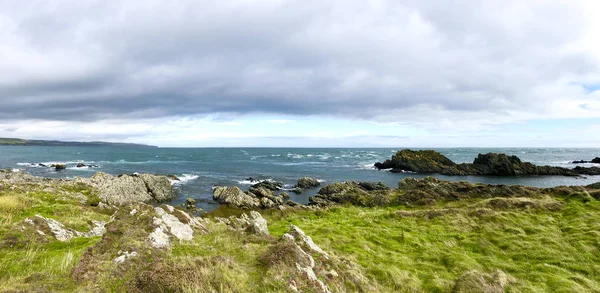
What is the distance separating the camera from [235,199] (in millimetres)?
42375

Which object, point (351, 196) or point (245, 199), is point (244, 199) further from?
point (351, 196)

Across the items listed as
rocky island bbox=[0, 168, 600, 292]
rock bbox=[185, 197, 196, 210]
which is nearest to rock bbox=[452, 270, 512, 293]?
rocky island bbox=[0, 168, 600, 292]

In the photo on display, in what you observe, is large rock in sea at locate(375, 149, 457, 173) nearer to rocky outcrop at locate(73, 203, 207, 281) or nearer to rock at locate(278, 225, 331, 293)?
rock at locate(278, 225, 331, 293)

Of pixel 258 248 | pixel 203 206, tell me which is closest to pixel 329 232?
pixel 258 248

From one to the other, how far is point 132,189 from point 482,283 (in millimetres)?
45969

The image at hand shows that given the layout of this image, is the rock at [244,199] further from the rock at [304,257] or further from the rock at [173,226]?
the rock at [304,257]

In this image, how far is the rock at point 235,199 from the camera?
136 ft

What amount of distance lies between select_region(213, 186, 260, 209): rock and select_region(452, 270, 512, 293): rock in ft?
107

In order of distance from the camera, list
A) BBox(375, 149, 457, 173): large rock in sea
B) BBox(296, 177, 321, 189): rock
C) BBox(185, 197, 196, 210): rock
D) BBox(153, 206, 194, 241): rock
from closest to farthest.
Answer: BBox(153, 206, 194, 241): rock → BBox(185, 197, 196, 210): rock → BBox(296, 177, 321, 189): rock → BBox(375, 149, 457, 173): large rock in sea

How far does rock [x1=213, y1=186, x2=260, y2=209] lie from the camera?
41.5m

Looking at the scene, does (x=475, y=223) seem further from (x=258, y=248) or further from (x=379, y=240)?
(x=258, y=248)

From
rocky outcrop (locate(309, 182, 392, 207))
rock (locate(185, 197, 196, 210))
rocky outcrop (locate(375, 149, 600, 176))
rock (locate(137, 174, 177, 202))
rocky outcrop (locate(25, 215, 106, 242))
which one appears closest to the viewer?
rocky outcrop (locate(25, 215, 106, 242))

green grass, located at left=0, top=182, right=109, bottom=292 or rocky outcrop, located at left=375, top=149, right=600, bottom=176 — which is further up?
green grass, located at left=0, top=182, right=109, bottom=292

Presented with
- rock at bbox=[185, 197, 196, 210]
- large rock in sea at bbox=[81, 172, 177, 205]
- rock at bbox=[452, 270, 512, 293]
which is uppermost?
rock at bbox=[452, 270, 512, 293]
